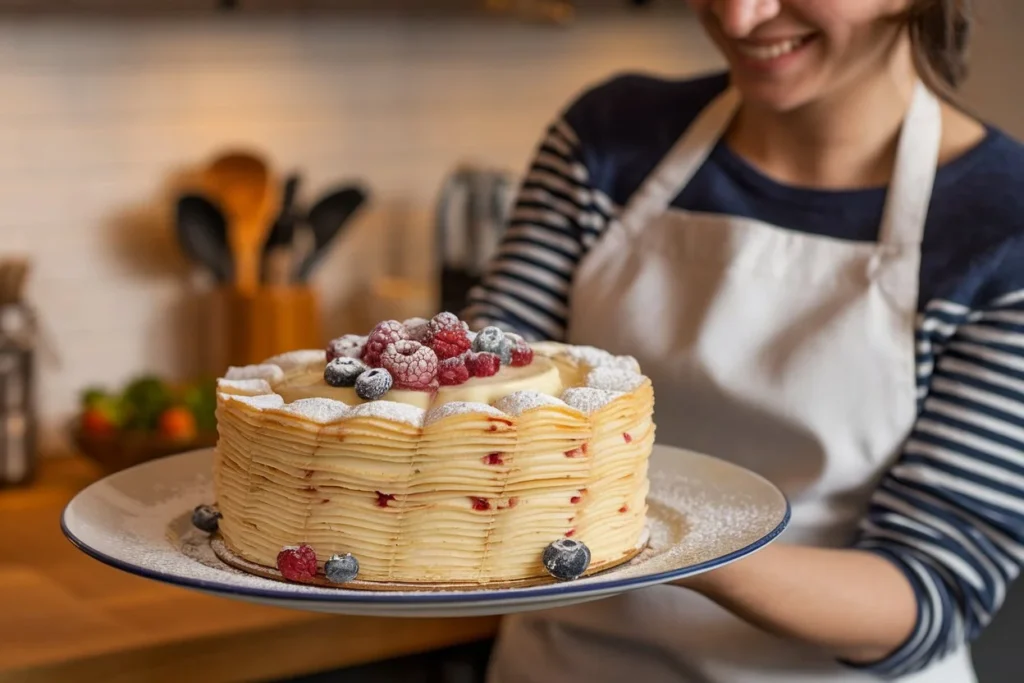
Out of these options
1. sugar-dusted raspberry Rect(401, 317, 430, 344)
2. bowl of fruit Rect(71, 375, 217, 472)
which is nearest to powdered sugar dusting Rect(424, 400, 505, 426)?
sugar-dusted raspberry Rect(401, 317, 430, 344)

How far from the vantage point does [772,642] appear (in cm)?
147

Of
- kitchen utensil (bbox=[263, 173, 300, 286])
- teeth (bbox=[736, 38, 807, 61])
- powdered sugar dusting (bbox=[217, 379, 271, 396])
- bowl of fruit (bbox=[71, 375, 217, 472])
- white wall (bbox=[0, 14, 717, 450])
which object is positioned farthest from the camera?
kitchen utensil (bbox=[263, 173, 300, 286])

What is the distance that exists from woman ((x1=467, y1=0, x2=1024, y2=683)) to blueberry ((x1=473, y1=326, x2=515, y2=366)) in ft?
0.85

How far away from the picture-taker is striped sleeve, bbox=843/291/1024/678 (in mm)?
1334

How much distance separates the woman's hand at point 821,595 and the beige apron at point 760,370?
152mm

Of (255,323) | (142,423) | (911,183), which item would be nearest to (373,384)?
(911,183)

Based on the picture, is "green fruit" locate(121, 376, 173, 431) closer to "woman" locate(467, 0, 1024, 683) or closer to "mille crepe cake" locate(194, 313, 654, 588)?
"woman" locate(467, 0, 1024, 683)

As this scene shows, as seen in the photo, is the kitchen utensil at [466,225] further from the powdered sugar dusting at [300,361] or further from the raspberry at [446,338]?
the raspberry at [446,338]

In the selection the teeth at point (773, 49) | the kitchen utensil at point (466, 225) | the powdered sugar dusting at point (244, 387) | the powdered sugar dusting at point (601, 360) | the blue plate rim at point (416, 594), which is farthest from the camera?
the kitchen utensil at point (466, 225)

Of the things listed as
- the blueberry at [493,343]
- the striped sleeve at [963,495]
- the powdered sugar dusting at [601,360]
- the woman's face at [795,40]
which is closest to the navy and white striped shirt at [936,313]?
the striped sleeve at [963,495]

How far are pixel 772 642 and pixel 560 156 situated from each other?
634 mm

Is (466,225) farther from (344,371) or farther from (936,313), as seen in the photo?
(344,371)

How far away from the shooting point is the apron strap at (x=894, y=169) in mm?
1481

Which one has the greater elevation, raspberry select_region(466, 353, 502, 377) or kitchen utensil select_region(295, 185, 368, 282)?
raspberry select_region(466, 353, 502, 377)
